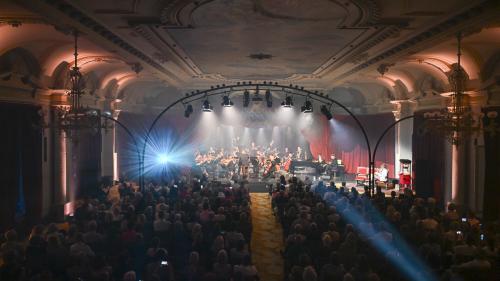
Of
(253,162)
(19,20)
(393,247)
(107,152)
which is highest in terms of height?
(19,20)

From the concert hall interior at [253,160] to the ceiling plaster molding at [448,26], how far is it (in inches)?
2.0

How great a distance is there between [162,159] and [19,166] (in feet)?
51.9

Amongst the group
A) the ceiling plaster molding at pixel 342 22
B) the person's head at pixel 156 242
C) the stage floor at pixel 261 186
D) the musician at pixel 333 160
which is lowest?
the stage floor at pixel 261 186

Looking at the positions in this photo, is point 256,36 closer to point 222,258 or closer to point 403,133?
point 222,258

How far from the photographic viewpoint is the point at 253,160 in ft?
93.9

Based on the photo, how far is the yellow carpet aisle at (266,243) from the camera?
1238 cm

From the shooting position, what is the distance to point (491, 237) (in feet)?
36.3

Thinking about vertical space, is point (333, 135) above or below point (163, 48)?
below

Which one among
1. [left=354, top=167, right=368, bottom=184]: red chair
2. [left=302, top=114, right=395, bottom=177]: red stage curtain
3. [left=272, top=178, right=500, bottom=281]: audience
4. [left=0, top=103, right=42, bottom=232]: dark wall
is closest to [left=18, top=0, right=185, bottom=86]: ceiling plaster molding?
[left=0, top=103, right=42, bottom=232]: dark wall

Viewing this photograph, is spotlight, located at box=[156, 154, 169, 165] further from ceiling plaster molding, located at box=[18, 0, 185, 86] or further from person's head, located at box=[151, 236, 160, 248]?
person's head, located at box=[151, 236, 160, 248]

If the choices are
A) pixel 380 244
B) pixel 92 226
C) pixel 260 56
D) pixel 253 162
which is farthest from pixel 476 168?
pixel 253 162

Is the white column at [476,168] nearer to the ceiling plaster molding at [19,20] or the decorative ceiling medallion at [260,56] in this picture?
the decorative ceiling medallion at [260,56]

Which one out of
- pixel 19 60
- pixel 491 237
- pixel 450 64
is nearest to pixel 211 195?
pixel 19 60

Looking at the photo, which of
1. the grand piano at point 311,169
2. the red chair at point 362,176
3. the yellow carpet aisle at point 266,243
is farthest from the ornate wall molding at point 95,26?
the red chair at point 362,176
